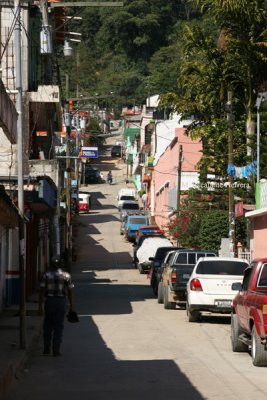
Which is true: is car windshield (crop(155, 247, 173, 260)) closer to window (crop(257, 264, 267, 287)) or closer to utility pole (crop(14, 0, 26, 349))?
utility pole (crop(14, 0, 26, 349))

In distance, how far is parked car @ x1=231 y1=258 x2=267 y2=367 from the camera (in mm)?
16219

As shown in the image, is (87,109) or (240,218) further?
(87,109)

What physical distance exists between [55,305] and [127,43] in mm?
143995

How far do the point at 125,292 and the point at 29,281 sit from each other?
15.3 ft

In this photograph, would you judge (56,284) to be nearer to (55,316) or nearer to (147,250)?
(55,316)

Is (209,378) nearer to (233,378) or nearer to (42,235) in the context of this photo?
(233,378)

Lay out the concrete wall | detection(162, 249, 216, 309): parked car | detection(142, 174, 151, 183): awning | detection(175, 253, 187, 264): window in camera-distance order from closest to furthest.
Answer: detection(162, 249, 216, 309): parked car < detection(175, 253, 187, 264): window < the concrete wall < detection(142, 174, 151, 183): awning

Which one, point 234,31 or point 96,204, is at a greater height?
point 234,31

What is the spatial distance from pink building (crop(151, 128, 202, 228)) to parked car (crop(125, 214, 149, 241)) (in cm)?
151

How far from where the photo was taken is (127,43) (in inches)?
6284

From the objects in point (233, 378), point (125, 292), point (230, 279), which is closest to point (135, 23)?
point (125, 292)

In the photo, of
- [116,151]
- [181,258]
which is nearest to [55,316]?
[181,258]

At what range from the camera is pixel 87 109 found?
458 ft

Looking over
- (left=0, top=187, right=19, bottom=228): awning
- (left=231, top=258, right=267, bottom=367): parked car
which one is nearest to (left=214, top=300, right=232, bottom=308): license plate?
(left=231, top=258, right=267, bottom=367): parked car
